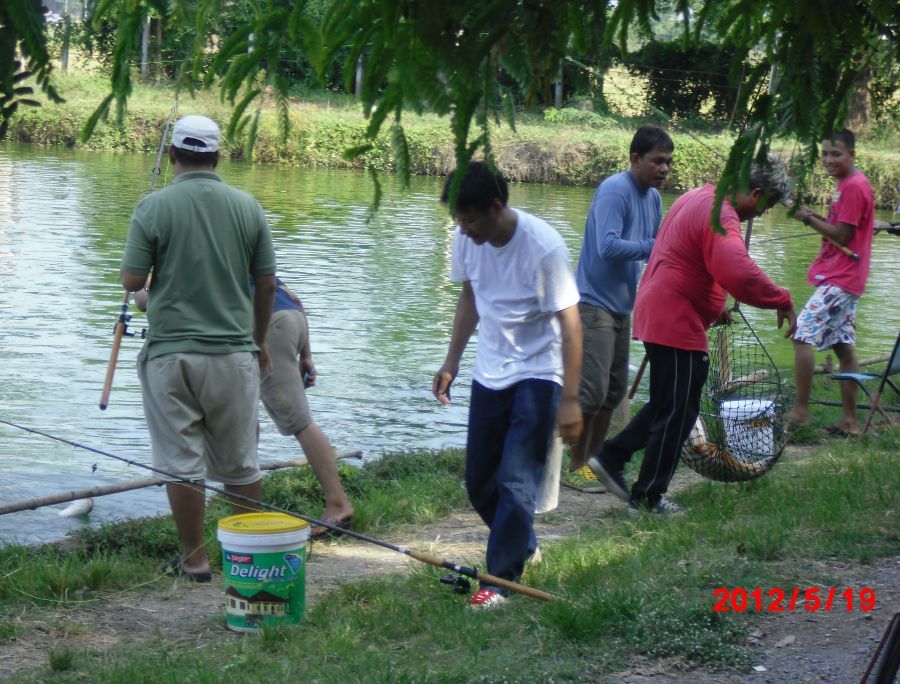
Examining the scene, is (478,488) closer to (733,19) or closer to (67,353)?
(733,19)

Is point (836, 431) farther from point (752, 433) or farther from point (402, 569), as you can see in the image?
point (402, 569)

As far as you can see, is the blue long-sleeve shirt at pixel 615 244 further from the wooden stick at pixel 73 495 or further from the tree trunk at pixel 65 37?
the tree trunk at pixel 65 37

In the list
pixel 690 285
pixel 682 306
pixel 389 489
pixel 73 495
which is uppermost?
pixel 690 285

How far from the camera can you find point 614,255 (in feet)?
22.1

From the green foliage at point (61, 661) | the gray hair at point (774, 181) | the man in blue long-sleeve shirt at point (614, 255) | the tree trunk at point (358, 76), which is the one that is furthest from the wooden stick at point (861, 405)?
the tree trunk at point (358, 76)

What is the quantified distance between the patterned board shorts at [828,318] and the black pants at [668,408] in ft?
7.44

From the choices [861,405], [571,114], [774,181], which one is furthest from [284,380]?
[571,114]

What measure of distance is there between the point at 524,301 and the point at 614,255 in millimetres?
1846

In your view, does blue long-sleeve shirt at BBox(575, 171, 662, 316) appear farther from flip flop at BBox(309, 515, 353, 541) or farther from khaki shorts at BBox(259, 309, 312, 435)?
flip flop at BBox(309, 515, 353, 541)

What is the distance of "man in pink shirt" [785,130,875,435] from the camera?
8219 millimetres

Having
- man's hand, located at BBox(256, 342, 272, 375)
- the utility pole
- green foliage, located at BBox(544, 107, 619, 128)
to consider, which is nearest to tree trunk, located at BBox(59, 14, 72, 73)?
the utility pole

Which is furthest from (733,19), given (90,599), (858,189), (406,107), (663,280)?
(858,189)

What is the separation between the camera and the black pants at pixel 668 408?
6.25m
